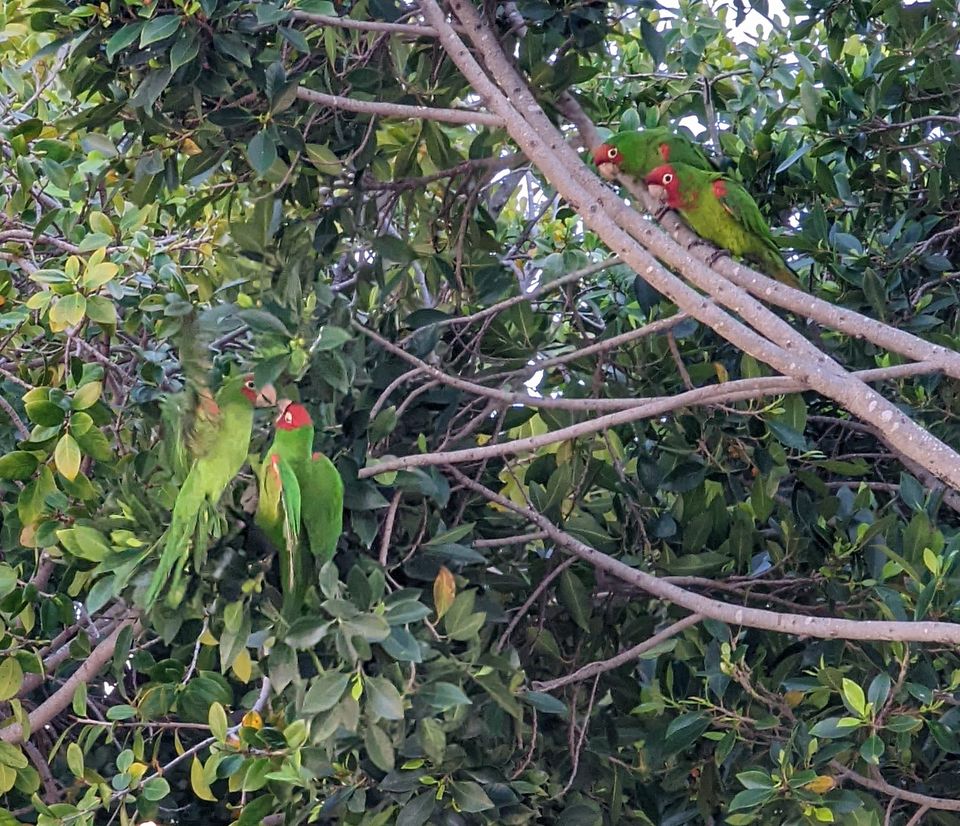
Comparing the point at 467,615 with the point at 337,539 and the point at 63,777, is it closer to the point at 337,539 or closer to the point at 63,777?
the point at 337,539

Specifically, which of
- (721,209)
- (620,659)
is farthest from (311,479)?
(721,209)

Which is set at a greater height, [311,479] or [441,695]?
[311,479]

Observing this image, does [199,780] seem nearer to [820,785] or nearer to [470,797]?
[470,797]

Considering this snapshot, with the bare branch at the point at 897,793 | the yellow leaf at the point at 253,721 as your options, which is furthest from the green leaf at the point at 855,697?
the yellow leaf at the point at 253,721

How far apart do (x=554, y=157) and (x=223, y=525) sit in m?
1.20

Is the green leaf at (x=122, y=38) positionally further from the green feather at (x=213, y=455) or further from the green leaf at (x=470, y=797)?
the green leaf at (x=470, y=797)

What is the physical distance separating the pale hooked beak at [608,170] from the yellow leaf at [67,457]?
172cm

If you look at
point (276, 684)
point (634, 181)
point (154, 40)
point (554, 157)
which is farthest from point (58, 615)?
point (634, 181)

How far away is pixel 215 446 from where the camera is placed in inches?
94.3

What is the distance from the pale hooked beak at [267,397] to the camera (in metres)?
2.38

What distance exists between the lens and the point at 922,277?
4.02 metres

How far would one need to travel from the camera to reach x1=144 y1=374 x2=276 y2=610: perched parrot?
239cm

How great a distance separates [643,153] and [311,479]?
1.89 metres

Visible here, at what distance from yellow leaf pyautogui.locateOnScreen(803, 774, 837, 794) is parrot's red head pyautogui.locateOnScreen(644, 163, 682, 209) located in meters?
1.85
